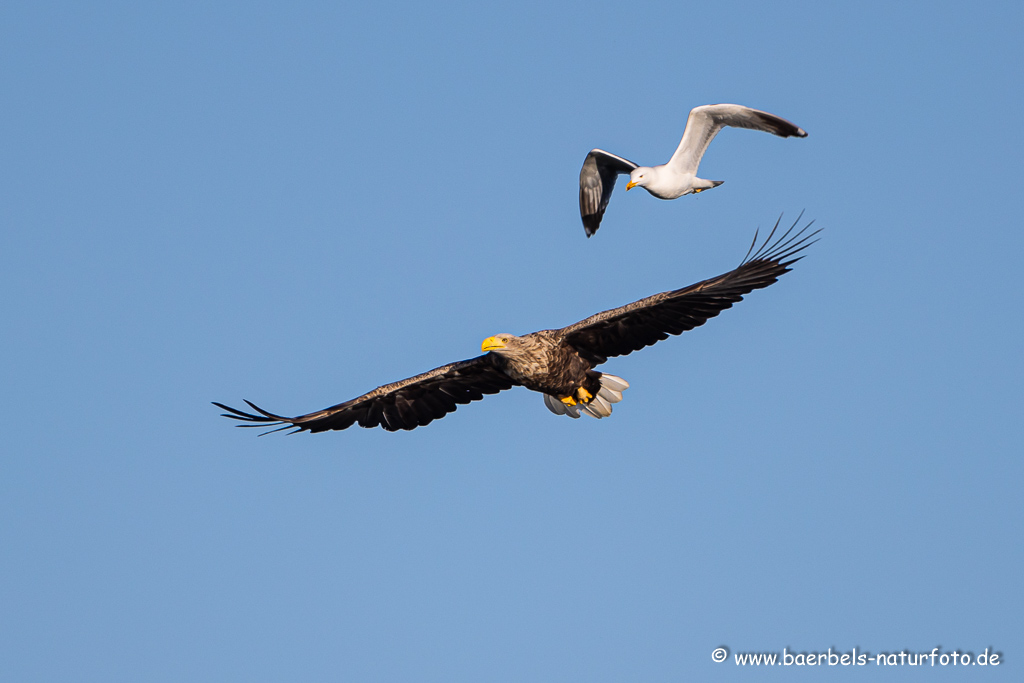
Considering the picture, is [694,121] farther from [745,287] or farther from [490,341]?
[490,341]

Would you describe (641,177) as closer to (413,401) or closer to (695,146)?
(695,146)

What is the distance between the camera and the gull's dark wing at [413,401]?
10.2 metres

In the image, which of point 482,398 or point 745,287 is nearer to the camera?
point 745,287

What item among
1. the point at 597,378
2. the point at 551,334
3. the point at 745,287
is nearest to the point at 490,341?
the point at 551,334

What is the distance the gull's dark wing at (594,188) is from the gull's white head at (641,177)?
1452 millimetres

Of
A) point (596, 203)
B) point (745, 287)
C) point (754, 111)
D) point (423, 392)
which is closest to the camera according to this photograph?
point (745, 287)

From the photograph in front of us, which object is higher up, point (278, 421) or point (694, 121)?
point (694, 121)

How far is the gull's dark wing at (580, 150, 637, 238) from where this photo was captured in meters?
11.8

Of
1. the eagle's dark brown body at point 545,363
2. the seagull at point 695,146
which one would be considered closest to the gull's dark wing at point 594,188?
the seagull at point 695,146

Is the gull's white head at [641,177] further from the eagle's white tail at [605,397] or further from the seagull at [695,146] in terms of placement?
the eagle's white tail at [605,397]

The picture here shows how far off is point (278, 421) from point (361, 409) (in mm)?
746

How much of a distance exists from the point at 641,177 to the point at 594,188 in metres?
1.63

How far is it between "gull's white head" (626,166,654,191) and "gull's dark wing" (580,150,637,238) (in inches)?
57.2

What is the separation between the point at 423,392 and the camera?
10.4 metres
